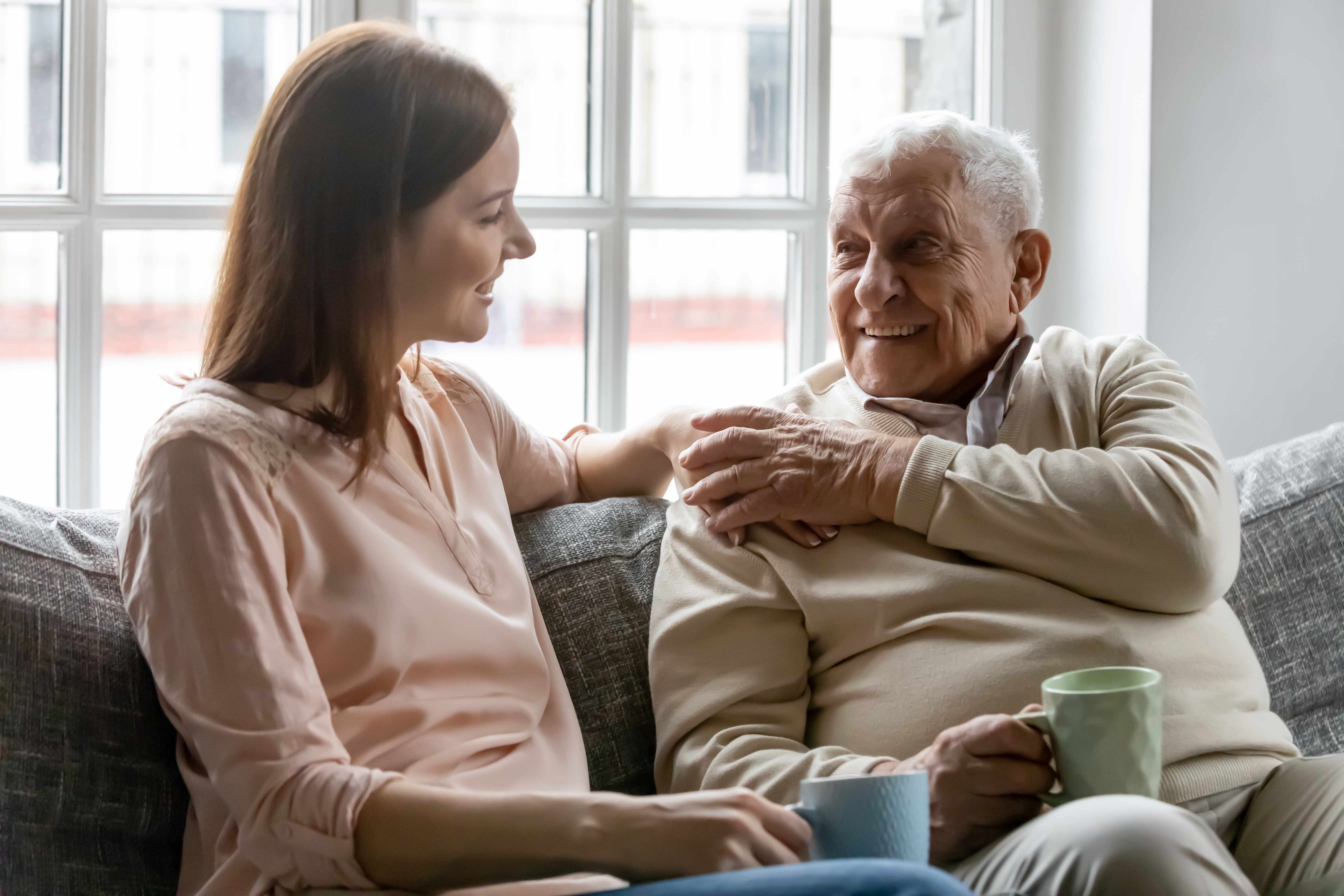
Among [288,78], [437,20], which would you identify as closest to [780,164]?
[437,20]

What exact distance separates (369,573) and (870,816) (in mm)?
550

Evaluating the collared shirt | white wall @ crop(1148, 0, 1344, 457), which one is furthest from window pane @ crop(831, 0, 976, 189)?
the collared shirt

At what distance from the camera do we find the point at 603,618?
1.63 meters

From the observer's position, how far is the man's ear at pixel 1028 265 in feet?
5.82

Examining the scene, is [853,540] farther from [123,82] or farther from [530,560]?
[123,82]

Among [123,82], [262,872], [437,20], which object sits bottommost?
[262,872]

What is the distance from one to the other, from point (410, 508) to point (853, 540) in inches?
21.4

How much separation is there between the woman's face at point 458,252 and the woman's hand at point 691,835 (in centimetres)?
56

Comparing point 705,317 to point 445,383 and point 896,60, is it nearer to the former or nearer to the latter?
point 896,60

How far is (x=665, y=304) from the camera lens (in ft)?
7.84

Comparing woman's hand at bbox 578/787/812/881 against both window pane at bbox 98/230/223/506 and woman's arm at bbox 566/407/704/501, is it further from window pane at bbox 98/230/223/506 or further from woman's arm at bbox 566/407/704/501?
window pane at bbox 98/230/223/506

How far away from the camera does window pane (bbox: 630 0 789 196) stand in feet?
7.66

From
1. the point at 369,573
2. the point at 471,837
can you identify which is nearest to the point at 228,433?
the point at 369,573

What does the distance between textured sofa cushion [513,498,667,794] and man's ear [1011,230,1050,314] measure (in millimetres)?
602
